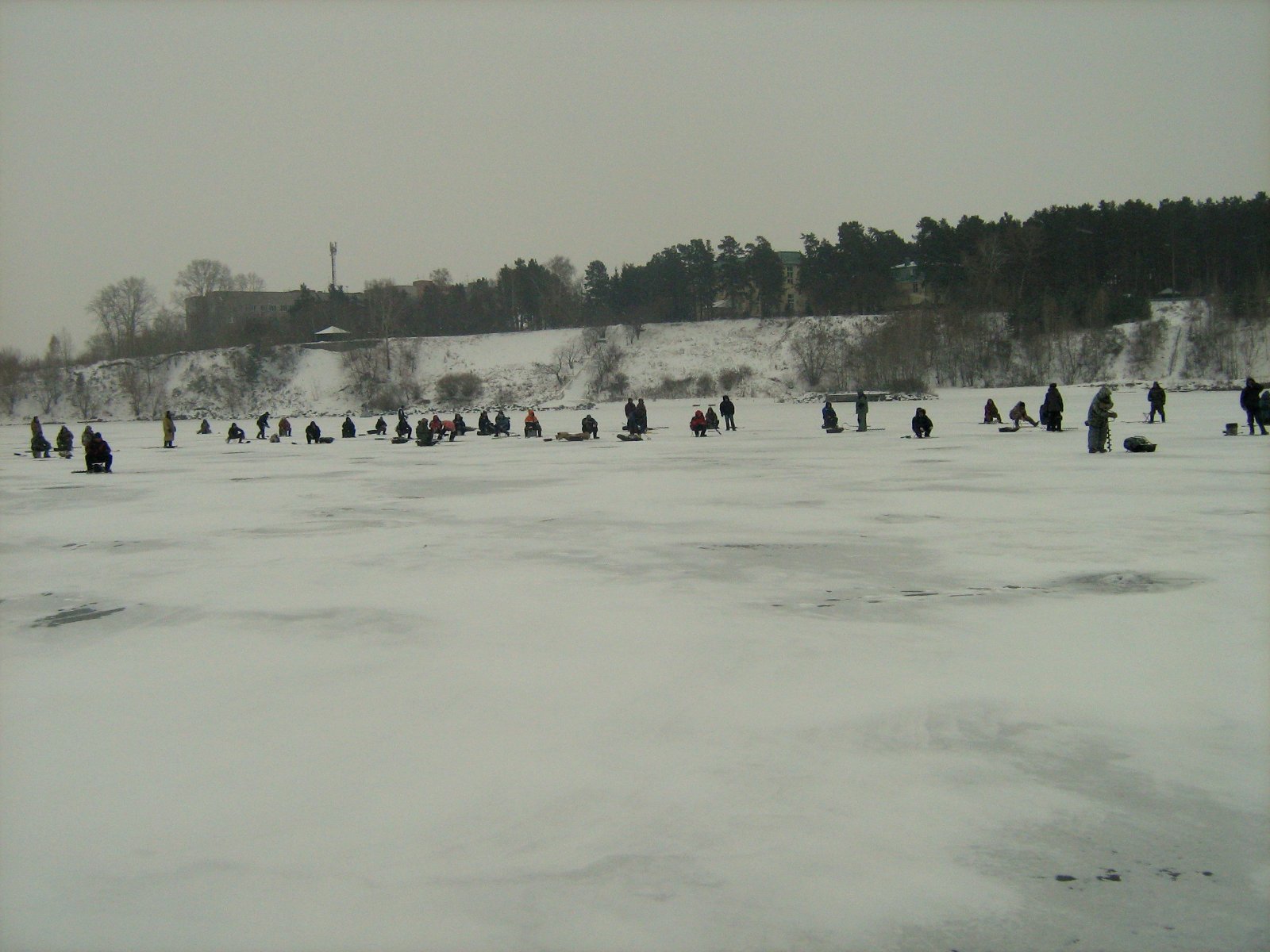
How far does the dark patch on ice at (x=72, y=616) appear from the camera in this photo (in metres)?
7.77

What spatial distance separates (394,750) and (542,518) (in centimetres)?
818

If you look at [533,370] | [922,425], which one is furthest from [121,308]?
[922,425]

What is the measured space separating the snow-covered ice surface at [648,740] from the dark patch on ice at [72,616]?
4 centimetres

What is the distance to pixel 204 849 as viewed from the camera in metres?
3.92

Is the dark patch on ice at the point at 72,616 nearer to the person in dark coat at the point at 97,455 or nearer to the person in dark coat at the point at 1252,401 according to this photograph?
the person in dark coat at the point at 97,455

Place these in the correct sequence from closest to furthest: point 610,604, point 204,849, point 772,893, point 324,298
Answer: point 772,893 < point 204,849 < point 610,604 < point 324,298

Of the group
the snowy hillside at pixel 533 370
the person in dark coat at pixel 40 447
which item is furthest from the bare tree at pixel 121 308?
the person in dark coat at pixel 40 447

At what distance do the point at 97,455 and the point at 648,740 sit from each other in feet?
75.8

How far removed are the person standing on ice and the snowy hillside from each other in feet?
145

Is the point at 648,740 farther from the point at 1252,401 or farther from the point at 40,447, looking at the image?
the point at 40,447

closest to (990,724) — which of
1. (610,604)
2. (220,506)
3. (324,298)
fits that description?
(610,604)

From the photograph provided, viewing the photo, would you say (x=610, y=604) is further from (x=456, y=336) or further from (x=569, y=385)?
(x=456, y=336)

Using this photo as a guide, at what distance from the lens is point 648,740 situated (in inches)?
194

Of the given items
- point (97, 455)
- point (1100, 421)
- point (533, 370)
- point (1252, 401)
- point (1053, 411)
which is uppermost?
point (533, 370)
